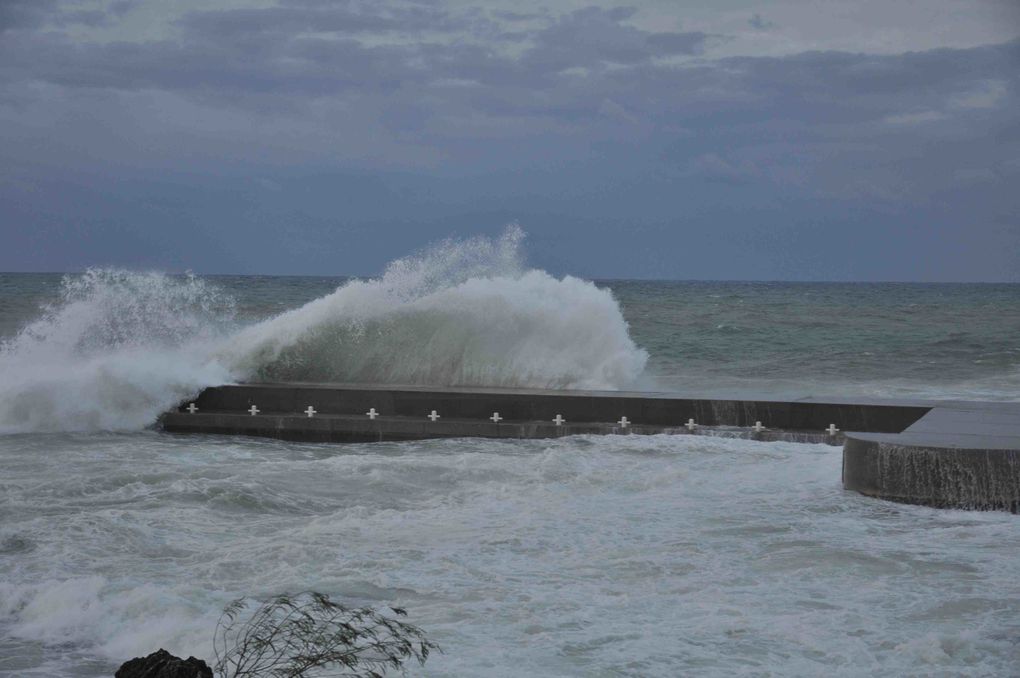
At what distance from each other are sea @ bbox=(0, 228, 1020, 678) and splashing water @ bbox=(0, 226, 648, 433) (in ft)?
0.12

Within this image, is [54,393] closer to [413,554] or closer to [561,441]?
[561,441]

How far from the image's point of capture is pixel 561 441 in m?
11.6

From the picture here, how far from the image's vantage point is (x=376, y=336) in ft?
50.0

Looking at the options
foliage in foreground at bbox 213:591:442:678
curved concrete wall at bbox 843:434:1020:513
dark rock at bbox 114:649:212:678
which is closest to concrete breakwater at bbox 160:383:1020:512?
curved concrete wall at bbox 843:434:1020:513

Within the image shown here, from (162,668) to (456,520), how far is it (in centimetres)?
525

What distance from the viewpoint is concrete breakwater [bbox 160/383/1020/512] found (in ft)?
37.3

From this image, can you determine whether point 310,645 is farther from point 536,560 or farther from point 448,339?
point 448,339

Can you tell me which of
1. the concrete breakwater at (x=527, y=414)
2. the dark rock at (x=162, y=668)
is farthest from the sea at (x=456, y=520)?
the dark rock at (x=162, y=668)

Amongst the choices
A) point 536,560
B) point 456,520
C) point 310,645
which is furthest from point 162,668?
point 456,520

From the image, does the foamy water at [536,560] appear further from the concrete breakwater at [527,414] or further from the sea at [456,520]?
the concrete breakwater at [527,414]

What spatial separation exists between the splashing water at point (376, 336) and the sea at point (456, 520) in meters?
→ 0.04

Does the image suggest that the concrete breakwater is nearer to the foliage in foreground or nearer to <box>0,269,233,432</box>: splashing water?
<box>0,269,233,432</box>: splashing water

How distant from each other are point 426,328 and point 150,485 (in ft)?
20.8

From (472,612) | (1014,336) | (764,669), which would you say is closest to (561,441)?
(472,612)
